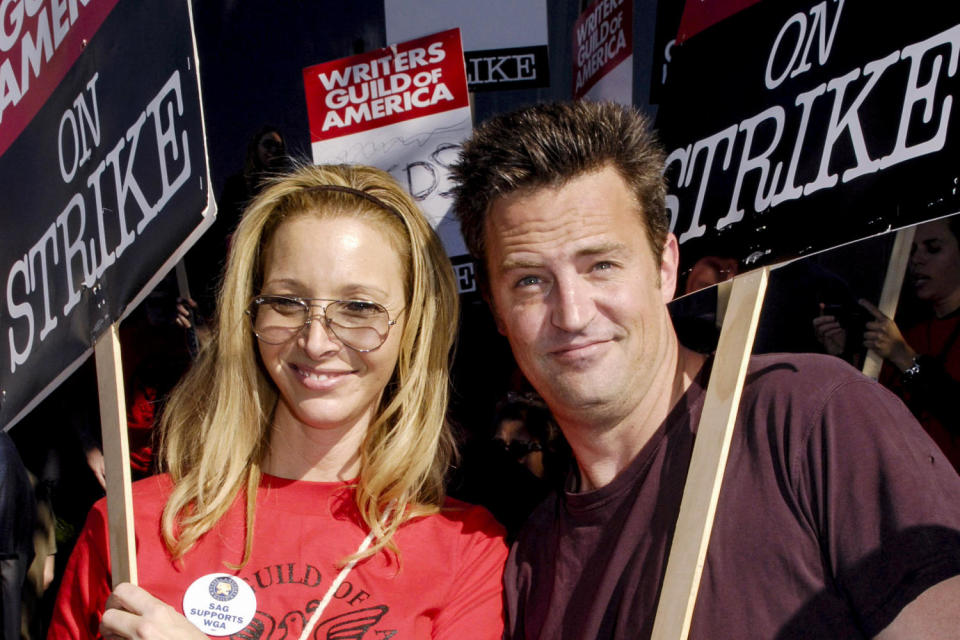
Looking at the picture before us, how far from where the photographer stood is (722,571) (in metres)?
1.54

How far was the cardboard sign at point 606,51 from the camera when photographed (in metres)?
2.83

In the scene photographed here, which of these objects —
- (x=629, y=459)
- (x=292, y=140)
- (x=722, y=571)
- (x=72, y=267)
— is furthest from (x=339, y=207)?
(x=292, y=140)

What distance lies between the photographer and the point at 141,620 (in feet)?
5.22

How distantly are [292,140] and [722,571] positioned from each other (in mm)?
2374

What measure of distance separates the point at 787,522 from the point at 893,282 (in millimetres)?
921

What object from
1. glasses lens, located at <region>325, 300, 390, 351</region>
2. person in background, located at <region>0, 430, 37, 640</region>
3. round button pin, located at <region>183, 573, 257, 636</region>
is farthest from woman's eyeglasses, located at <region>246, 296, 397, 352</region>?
person in background, located at <region>0, 430, 37, 640</region>

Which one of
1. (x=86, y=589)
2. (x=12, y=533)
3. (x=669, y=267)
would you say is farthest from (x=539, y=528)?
(x=12, y=533)

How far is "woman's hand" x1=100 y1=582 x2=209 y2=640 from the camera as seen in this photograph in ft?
Result: 5.21

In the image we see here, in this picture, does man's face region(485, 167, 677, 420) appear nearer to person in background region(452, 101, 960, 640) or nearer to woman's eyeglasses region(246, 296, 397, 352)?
person in background region(452, 101, 960, 640)

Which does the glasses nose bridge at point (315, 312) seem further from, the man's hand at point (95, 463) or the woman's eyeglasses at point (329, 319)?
the man's hand at point (95, 463)

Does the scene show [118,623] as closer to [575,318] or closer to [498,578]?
[498,578]

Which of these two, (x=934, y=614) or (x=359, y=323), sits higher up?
(x=359, y=323)

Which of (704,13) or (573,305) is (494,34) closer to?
(704,13)

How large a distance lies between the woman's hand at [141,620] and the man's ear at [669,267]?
1.14 metres
